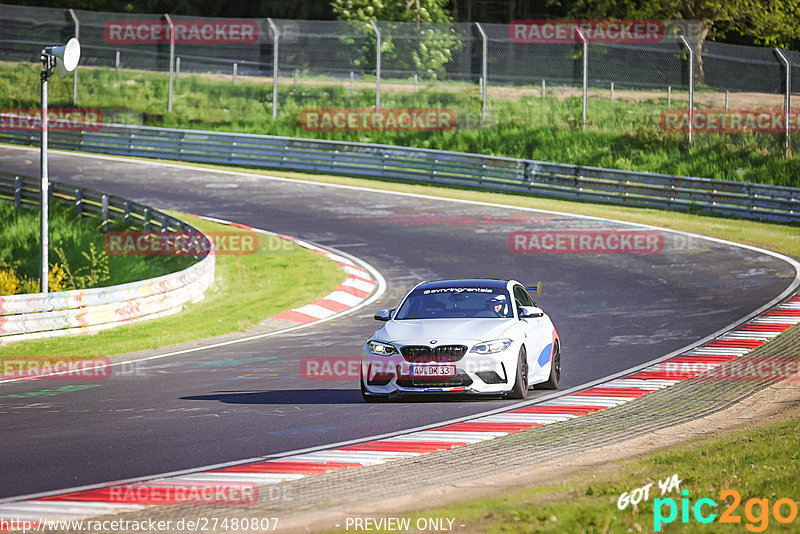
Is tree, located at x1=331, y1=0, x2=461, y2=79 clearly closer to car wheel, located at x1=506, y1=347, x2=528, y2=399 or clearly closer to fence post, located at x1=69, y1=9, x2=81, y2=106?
fence post, located at x1=69, y1=9, x2=81, y2=106

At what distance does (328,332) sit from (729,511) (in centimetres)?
1164

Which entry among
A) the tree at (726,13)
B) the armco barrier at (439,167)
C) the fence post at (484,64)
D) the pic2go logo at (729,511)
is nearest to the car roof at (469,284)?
the pic2go logo at (729,511)

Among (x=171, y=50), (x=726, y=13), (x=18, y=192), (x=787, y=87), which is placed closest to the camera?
(x=787, y=87)

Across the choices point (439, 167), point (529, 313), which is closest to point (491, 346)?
point (529, 313)

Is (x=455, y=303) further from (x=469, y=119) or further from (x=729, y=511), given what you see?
(x=469, y=119)

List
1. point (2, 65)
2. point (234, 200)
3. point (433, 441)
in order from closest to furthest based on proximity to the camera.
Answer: point (433, 441), point (234, 200), point (2, 65)

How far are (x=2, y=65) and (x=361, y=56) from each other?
590 inches

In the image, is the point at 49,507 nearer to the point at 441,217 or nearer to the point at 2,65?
the point at 441,217

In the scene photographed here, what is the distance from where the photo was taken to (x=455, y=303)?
509 inches

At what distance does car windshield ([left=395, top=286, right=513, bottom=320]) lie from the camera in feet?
41.5

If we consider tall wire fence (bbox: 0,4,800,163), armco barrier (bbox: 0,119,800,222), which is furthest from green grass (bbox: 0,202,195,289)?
tall wire fence (bbox: 0,4,800,163)

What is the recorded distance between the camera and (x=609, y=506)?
702cm

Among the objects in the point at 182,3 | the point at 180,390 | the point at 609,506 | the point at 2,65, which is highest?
the point at 182,3

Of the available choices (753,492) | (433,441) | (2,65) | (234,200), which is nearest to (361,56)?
(234,200)
